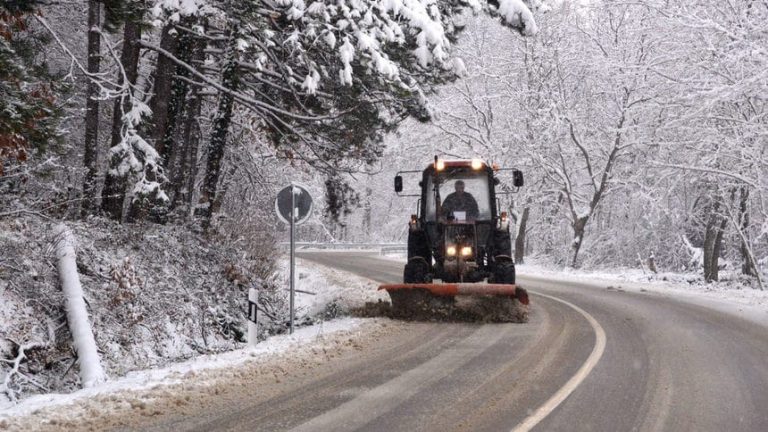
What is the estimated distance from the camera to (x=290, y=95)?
12.8 metres

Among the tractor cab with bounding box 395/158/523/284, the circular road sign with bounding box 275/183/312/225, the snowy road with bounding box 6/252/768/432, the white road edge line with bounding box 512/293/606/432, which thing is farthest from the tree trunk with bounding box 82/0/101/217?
the white road edge line with bounding box 512/293/606/432

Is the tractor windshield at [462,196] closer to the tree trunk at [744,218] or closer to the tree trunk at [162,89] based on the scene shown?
the tree trunk at [162,89]

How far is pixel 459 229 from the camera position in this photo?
10461mm

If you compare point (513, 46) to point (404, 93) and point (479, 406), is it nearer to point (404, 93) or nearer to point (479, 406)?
point (404, 93)

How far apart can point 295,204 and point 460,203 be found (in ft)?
10.9

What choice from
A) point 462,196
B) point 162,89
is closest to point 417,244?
point 462,196

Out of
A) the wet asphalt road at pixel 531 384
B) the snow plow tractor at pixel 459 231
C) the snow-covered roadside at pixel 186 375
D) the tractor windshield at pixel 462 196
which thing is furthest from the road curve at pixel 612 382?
the tractor windshield at pixel 462 196

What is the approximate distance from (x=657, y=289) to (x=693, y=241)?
12269mm

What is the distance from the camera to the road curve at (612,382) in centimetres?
458

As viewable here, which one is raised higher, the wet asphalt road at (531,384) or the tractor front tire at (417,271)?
the tractor front tire at (417,271)

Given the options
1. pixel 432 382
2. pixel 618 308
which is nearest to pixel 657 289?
pixel 618 308

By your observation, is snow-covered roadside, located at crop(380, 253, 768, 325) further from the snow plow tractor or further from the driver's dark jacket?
the driver's dark jacket

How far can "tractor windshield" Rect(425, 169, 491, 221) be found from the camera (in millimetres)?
10672

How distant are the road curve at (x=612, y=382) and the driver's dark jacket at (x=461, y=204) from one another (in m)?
2.25
